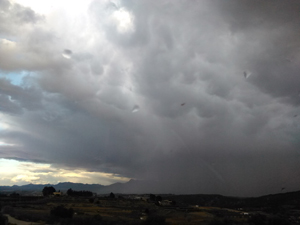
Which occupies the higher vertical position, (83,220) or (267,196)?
(267,196)

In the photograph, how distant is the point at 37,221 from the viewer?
3888 centimetres

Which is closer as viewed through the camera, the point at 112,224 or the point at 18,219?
the point at 112,224

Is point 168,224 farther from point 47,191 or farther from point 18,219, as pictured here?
point 47,191

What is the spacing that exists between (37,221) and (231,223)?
92.6 ft

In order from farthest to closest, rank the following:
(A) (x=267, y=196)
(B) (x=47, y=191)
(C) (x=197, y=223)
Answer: (B) (x=47, y=191) → (A) (x=267, y=196) → (C) (x=197, y=223)

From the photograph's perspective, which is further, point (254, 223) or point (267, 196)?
point (267, 196)

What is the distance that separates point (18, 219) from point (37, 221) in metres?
3.95

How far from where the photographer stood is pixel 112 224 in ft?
121

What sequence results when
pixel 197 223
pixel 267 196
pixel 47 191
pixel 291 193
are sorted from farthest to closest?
pixel 47 191 < pixel 267 196 < pixel 291 193 < pixel 197 223


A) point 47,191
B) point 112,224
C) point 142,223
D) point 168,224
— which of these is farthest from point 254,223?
point 47,191

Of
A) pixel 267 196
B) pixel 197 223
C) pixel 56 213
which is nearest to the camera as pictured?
pixel 197 223

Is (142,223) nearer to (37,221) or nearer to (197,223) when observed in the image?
(197,223)

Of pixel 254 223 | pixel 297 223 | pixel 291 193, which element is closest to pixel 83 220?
pixel 254 223

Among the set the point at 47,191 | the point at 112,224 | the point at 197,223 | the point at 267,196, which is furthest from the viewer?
the point at 47,191
